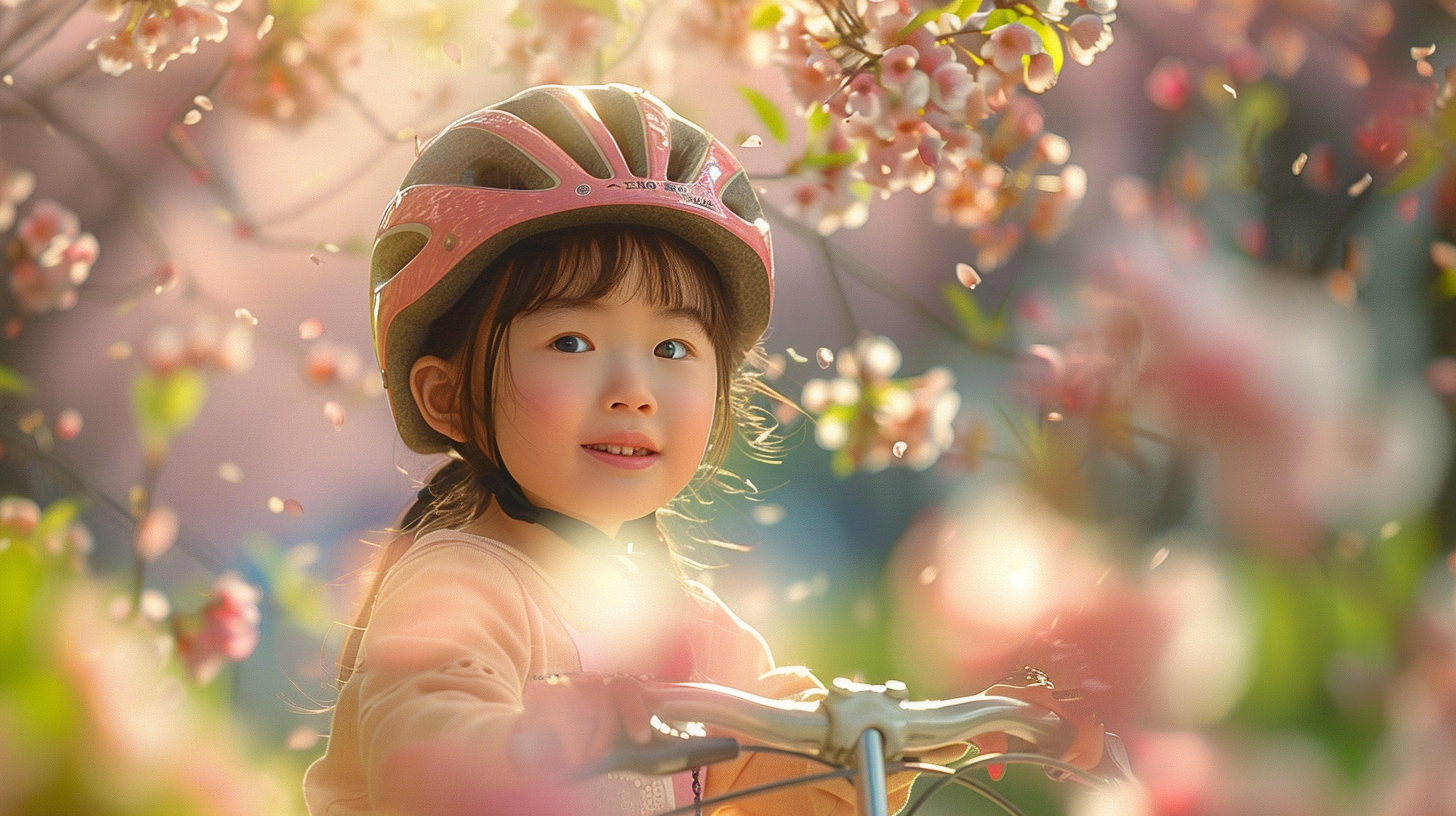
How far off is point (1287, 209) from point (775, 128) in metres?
1.15

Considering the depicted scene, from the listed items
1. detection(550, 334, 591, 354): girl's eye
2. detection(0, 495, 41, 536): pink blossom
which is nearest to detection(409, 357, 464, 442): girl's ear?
detection(550, 334, 591, 354): girl's eye

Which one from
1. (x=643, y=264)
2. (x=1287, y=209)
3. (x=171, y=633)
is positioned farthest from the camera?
(x=171, y=633)

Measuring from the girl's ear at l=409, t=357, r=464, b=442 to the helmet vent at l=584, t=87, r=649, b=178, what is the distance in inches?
14.8

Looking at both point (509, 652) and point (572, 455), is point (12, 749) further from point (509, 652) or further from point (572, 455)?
point (572, 455)

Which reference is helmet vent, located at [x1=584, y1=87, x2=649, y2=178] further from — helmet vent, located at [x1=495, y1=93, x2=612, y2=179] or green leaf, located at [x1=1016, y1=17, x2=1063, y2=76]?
green leaf, located at [x1=1016, y1=17, x2=1063, y2=76]

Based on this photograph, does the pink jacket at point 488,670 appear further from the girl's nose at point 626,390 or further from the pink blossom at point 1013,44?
the pink blossom at point 1013,44

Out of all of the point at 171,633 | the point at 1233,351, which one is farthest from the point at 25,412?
the point at 1233,351

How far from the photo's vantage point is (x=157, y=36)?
2850mm

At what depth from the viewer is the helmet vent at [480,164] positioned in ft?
5.64

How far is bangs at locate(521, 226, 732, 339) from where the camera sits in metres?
1.66

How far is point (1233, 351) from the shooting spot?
1.95 m

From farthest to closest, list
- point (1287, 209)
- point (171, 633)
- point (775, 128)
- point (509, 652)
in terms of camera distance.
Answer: point (171, 633) → point (1287, 209) → point (775, 128) → point (509, 652)

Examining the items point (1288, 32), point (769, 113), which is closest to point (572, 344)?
point (769, 113)

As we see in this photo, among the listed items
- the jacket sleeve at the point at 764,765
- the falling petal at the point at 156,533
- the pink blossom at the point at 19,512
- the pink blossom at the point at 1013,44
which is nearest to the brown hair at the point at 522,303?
the jacket sleeve at the point at 764,765
